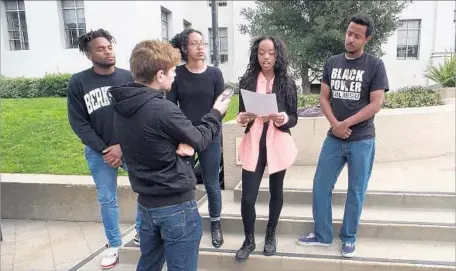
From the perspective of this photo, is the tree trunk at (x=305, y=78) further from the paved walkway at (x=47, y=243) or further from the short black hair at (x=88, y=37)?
the short black hair at (x=88, y=37)

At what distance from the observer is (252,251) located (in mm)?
3016

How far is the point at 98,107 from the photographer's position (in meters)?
2.88

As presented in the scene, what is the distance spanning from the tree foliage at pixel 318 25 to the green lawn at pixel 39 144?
3.08m

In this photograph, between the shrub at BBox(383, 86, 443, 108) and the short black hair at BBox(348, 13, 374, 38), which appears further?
the shrub at BBox(383, 86, 443, 108)

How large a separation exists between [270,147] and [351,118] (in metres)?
0.64

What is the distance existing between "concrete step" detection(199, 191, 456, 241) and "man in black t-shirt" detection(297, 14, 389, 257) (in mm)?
419

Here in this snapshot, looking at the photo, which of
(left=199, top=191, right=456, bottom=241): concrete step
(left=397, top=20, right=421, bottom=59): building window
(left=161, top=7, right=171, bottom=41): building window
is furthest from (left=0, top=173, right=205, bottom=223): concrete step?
(left=397, top=20, right=421, bottom=59): building window

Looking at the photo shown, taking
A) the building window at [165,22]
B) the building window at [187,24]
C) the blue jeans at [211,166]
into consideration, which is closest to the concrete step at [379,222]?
A: the blue jeans at [211,166]

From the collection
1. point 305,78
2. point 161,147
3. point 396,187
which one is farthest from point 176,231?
point 305,78

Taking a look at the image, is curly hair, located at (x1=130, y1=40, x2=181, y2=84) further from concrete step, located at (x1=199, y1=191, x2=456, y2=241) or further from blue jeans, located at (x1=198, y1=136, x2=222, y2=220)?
concrete step, located at (x1=199, y1=191, x2=456, y2=241)

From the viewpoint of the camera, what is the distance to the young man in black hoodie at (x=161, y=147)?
1792 millimetres

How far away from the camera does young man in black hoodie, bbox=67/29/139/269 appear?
2865 mm

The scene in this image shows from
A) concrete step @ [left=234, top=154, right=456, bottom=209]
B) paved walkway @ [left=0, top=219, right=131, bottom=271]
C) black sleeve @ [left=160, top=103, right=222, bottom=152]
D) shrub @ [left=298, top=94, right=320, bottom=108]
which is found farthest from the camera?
shrub @ [left=298, top=94, right=320, bottom=108]

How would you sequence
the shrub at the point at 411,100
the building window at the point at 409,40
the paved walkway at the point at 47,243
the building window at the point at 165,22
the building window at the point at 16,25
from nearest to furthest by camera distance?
1. the paved walkway at the point at 47,243
2. the shrub at the point at 411,100
3. the building window at the point at 16,25
4. the building window at the point at 409,40
5. the building window at the point at 165,22
